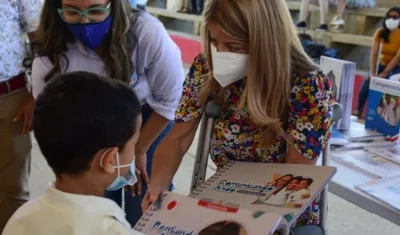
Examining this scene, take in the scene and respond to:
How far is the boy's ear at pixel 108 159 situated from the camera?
3.51ft

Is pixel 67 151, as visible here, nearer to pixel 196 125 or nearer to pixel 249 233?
pixel 249 233

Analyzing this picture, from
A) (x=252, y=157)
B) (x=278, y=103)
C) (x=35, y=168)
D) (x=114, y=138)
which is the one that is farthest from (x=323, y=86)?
(x=35, y=168)

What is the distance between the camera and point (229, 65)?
135 centimetres

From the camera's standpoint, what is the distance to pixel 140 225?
4.02ft

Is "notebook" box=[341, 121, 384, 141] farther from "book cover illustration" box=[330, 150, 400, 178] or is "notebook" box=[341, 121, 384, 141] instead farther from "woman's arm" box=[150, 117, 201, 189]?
"woman's arm" box=[150, 117, 201, 189]

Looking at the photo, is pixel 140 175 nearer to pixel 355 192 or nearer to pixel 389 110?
pixel 355 192

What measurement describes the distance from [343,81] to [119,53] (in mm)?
807

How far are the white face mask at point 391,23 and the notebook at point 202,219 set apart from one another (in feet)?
15.8

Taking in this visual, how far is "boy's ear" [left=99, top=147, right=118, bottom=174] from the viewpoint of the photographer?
107cm

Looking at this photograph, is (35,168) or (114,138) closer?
(114,138)

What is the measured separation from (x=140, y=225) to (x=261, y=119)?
1.28 feet

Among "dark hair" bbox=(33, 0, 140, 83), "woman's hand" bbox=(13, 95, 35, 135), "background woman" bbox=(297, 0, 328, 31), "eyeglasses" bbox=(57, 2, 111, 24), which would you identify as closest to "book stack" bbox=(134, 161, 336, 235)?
"dark hair" bbox=(33, 0, 140, 83)

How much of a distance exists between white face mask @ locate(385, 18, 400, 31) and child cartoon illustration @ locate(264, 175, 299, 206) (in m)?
4.69

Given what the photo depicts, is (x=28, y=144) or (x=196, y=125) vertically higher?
(x=196, y=125)
